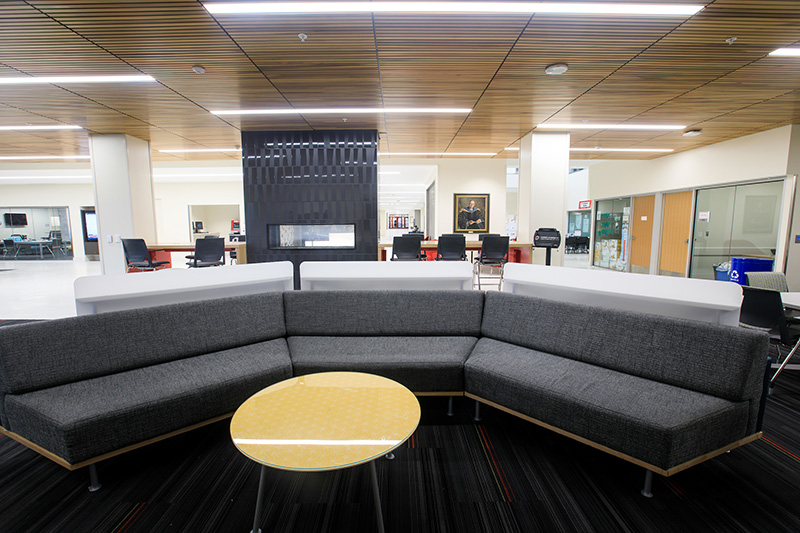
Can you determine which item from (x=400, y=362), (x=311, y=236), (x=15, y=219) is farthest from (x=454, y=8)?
(x=15, y=219)

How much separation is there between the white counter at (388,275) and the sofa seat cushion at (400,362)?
22.7 inches

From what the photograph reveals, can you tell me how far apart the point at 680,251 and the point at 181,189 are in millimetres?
15847

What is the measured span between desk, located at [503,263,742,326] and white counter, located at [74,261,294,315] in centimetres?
194

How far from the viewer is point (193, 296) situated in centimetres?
260

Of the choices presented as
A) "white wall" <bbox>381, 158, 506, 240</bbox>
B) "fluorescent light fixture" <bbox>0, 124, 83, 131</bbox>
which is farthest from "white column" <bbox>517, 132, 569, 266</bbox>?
"fluorescent light fixture" <bbox>0, 124, 83, 131</bbox>

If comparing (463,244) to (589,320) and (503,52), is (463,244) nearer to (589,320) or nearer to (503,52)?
(503,52)

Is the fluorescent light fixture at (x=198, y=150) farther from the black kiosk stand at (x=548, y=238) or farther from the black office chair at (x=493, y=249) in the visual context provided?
the black kiosk stand at (x=548, y=238)

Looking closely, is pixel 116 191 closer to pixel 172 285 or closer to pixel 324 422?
pixel 172 285

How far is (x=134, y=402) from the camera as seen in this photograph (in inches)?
70.9

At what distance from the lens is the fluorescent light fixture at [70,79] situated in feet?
12.7

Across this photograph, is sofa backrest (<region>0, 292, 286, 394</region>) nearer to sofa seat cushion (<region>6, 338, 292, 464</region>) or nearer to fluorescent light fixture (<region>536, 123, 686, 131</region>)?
sofa seat cushion (<region>6, 338, 292, 464</region>)

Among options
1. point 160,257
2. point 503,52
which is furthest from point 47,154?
point 503,52

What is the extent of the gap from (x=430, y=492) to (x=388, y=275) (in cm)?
153

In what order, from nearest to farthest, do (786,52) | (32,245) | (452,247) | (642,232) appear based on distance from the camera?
(786,52)
(452,247)
(642,232)
(32,245)
